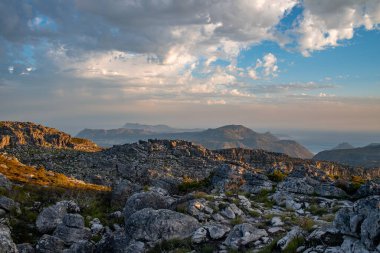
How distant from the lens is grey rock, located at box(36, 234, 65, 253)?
66.0 ft

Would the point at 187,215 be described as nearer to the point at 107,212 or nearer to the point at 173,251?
the point at 173,251

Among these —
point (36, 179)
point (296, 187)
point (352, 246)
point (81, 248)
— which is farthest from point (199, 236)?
point (36, 179)

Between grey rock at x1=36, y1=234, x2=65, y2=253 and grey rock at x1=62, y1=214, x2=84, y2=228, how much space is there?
6.70 feet

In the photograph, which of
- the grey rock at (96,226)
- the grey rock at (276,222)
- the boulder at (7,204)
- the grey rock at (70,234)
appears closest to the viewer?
the grey rock at (276,222)

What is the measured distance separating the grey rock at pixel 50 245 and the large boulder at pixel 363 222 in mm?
15468

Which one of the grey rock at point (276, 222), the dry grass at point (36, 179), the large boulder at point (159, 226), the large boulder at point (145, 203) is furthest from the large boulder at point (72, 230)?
the dry grass at point (36, 179)

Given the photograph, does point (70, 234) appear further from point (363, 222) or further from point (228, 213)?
point (363, 222)

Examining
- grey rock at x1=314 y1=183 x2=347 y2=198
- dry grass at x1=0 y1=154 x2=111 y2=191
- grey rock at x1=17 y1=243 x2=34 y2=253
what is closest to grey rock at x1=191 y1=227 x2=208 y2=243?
grey rock at x1=17 y1=243 x2=34 y2=253

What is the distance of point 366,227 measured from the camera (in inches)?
510

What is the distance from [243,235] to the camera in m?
17.5

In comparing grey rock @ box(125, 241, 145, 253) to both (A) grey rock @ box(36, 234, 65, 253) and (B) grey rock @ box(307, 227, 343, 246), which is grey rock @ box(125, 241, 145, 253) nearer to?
(A) grey rock @ box(36, 234, 65, 253)

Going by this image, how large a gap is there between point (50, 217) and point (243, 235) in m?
14.7

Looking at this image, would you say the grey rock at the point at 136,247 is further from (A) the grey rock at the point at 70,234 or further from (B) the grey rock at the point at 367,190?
(B) the grey rock at the point at 367,190

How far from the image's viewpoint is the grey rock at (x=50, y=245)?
66.0ft
